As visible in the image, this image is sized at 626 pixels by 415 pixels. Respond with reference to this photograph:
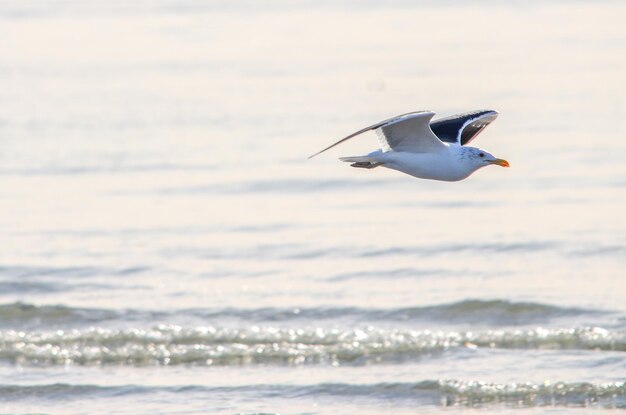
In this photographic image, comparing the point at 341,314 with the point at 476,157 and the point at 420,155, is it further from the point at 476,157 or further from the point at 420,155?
the point at 420,155

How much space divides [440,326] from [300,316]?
1.58 meters

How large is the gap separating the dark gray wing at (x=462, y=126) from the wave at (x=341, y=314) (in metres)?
3.05

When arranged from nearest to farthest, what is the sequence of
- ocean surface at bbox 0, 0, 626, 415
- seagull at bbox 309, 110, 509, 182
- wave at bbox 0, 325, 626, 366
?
1. seagull at bbox 309, 110, 509, 182
2. ocean surface at bbox 0, 0, 626, 415
3. wave at bbox 0, 325, 626, 366

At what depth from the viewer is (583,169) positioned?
21312 mm

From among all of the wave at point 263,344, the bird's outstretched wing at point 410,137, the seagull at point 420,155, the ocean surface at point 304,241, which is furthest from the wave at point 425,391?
the bird's outstretched wing at point 410,137

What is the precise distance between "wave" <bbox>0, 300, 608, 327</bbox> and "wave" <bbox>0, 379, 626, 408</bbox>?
2497 millimetres

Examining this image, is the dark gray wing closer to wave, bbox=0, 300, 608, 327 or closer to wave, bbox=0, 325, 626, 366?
wave, bbox=0, 325, 626, 366

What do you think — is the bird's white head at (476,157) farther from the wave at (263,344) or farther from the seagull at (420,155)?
the wave at (263,344)

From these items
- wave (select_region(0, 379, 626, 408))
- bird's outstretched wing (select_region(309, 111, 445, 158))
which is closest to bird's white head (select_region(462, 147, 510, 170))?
bird's outstretched wing (select_region(309, 111, 445, 158))

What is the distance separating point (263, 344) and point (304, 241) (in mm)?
3957

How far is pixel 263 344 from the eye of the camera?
15.1 meters

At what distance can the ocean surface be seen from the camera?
539 inches

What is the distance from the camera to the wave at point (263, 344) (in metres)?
14.5

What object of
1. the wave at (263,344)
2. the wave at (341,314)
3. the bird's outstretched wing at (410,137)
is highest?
the bird's outstretched wing at (410,137)
